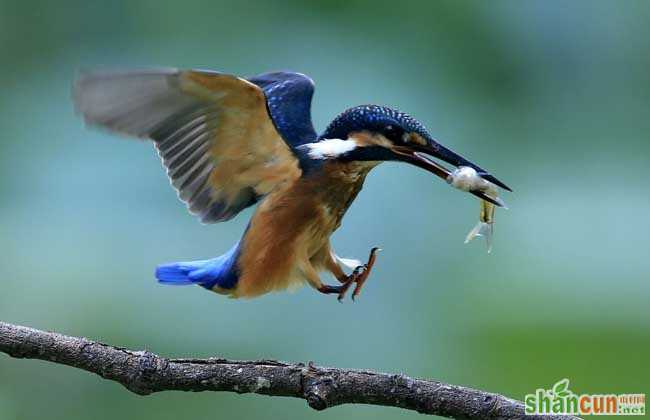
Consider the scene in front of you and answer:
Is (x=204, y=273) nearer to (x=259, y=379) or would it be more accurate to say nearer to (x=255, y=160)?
(x=255, y=160)

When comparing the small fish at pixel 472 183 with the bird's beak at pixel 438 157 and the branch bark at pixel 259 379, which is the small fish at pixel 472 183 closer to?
the bird's beak at pixel 438 157

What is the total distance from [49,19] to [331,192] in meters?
3.04

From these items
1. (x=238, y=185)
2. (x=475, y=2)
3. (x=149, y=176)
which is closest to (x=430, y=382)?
(x=238, y=185)

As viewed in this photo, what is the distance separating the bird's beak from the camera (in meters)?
1.57

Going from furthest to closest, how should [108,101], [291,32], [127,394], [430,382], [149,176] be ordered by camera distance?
[291,32] → [149,176] → [127,394] → [108,101] → [430,382]

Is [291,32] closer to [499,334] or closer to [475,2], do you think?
[475,2]

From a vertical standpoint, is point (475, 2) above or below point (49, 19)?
above

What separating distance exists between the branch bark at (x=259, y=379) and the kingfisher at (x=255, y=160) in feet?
0.77

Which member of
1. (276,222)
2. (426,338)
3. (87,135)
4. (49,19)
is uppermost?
(49,19)

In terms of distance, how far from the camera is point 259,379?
56.4 inches

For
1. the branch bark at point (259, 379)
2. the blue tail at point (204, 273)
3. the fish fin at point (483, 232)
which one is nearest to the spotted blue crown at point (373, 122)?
the fish fin at point (483, 232)

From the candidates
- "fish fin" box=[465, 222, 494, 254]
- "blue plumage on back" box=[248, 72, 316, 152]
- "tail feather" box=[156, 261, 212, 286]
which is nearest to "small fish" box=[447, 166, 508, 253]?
"fish fin" box=[465, 222, 494, 254]

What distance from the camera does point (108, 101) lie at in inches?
60.9

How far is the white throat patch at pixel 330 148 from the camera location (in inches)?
65.1
